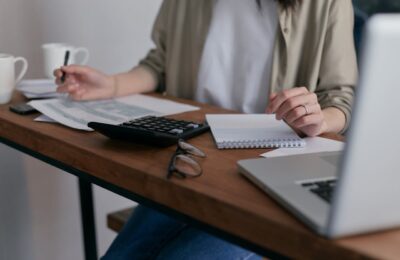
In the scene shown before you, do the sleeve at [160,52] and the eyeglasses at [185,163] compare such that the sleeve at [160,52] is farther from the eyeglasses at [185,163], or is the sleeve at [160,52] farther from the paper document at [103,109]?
the eyeglasses at [185,163]

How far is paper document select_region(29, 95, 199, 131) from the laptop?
1.35ft

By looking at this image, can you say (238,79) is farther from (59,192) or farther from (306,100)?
(59,192)

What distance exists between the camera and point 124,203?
1.69 m

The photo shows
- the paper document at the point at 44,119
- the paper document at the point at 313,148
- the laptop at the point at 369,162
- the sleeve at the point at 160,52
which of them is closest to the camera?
the laptop at the point at 369,162

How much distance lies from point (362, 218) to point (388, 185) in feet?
0.12

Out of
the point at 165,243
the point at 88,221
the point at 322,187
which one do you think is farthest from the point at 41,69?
the point at 322,187

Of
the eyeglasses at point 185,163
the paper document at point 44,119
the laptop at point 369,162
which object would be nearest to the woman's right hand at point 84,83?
the paper document at point 44,119

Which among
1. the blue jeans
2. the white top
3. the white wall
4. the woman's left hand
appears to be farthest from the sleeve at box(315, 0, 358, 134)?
the white wall

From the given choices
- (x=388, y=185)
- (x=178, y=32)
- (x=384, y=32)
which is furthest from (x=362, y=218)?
(x=178, y=32)

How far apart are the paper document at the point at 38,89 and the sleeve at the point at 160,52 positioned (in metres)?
0.22

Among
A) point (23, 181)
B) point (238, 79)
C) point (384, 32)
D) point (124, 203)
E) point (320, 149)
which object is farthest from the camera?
point (124, 203)

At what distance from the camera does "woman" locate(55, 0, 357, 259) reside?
0.75 meters

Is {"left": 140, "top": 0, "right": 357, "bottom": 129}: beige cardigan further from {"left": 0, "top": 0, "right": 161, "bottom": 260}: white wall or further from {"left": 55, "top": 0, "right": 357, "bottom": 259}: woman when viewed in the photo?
{"left": 0, "top": 0, "right": 161, "bottom": 260}: white wall

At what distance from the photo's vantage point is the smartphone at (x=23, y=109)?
0.85m
